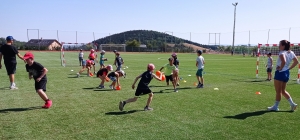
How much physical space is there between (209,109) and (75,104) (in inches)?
167

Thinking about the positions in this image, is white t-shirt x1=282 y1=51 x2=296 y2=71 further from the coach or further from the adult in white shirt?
the coach

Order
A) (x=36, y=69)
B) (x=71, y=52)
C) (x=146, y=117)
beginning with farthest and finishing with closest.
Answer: (x=71, y=52) < (x=36, y=69) < (x=146, y=117)

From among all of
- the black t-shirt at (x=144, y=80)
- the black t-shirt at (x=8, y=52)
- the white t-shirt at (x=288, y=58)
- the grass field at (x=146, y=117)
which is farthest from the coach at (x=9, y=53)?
the white t-shirt at (x=288, y=58)

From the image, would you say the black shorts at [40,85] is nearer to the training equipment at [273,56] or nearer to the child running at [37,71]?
the child running at [37,71]

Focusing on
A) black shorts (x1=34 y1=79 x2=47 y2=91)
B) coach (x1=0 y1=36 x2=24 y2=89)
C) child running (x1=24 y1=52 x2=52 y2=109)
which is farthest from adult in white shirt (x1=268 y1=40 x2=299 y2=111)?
coach (x1=0 y1=36 x2=24 y2=89)

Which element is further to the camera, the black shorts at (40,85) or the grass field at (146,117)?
the black shorts at (40,85)

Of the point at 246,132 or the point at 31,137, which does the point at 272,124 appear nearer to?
the point at 246,132

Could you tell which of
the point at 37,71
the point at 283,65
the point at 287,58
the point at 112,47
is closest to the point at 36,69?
the point at 37,71

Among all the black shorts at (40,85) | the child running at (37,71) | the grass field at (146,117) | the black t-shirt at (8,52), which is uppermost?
the black t-shirt at (8,52)

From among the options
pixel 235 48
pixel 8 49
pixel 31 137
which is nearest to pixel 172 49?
pixel 235 48

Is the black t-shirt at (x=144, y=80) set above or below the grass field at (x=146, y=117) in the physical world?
above

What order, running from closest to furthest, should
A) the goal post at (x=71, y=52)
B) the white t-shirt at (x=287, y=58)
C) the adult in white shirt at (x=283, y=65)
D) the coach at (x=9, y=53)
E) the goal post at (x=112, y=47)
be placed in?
the adult in white shirt at (x=283, y=65) → the white t-shirt at (x=287, y=58) → the coach at (x=9, y=53) → the goal post at (x=71, y=52) → the goal post at (x=112, y=47)

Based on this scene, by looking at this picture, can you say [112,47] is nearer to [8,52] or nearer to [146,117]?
[8,52]

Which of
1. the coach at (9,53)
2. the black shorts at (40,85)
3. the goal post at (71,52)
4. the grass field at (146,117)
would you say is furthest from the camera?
the goal post at (71,52)
